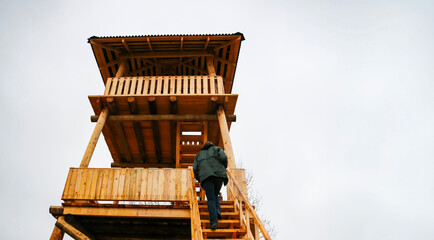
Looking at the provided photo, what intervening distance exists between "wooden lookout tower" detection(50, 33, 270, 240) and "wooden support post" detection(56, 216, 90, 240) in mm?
21

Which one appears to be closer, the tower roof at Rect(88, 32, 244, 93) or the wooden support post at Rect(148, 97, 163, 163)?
the wooden support post at Rect(148, 97, 163, 163)

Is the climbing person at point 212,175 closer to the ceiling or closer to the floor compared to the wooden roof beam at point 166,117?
closer to the floor

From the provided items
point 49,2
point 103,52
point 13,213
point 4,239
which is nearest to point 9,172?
point 13,213

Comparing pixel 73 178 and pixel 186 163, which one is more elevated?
pixel 186 163

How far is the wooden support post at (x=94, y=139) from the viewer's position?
8.56 m

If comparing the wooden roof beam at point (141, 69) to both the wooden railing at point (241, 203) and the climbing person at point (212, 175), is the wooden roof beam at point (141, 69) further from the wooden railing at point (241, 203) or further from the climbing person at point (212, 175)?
the climbing person at point (212, 175)

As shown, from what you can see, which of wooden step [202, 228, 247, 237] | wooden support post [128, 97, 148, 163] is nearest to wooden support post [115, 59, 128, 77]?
wooden support post [128, 97, 148, 163]

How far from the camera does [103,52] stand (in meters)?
12.8

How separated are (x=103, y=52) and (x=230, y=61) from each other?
5.11 m

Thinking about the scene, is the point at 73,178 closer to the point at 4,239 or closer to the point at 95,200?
the point at 95,200

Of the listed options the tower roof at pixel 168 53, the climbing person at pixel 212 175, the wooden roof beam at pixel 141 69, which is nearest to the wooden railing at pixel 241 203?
the climbing person at pixel 212 175

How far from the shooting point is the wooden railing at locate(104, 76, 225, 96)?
10.5 metres

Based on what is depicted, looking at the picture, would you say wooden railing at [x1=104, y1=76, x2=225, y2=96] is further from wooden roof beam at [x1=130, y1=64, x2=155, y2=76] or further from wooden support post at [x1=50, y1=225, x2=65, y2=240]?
wooden support post at [x1=50, y1=225, x2=65, y2=240]

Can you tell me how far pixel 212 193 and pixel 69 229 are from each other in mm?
3533
